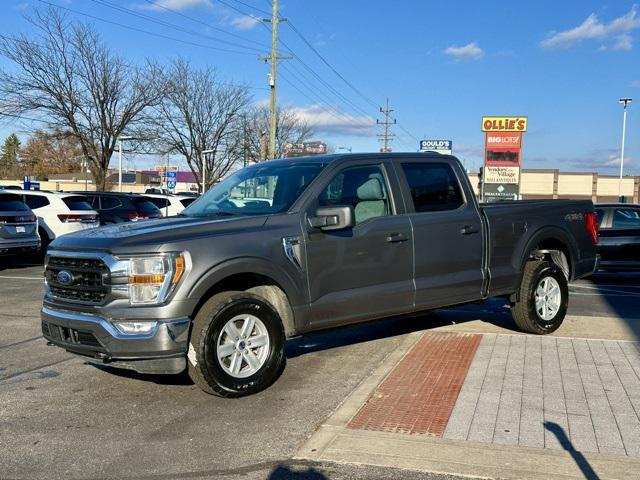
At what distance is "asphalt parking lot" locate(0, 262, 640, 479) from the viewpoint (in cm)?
393

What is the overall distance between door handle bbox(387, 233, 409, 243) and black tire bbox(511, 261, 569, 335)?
205 cm

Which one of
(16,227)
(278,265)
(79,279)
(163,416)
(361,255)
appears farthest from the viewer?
(16,227)

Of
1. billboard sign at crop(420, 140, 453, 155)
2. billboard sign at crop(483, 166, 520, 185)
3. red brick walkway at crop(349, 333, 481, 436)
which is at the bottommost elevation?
red brick walkway at crop(349, 333, 481, 436)

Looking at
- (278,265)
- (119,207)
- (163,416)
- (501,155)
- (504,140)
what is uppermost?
(504,140)

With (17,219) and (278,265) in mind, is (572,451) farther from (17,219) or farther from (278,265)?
(17,219)

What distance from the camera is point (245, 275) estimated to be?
5355mm

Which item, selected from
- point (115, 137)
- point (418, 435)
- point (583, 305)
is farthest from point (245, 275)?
point (115, 137)

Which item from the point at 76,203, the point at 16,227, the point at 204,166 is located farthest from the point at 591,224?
the point at 204,166

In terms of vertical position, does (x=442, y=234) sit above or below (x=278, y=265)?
above

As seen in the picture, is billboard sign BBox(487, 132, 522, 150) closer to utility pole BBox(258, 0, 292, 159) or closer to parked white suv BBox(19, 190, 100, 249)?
utility pole BBox(258, 0, 292, 159)

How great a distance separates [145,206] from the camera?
19.3m

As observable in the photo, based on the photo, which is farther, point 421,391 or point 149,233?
point 421,391

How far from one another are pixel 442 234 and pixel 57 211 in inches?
477

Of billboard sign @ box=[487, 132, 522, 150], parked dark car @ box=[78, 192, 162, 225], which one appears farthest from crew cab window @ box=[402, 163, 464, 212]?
billboard sign @ box=[487, 132, 522, 150]
